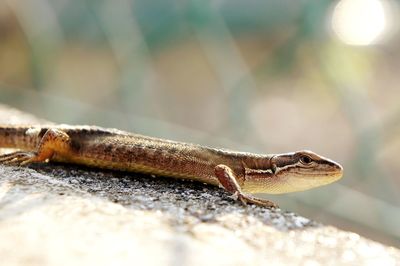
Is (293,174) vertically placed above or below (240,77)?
below

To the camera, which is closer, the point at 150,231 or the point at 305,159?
the point at 150,231

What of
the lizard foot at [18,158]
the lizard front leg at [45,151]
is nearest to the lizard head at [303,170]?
the lizard front leg at [45,151]

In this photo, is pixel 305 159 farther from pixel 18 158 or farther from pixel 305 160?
pixel 18 158

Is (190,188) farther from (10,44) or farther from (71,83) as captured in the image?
(10,44)

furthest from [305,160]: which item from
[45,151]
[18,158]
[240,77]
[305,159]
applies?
[240,77]

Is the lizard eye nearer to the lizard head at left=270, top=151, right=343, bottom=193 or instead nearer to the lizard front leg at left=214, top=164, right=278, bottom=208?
the lizard head at left=270, top=151, right=343, bottom=193

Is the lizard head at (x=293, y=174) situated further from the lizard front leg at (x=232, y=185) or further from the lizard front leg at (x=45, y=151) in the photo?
the lizard front leg at (x=45, y=151)
